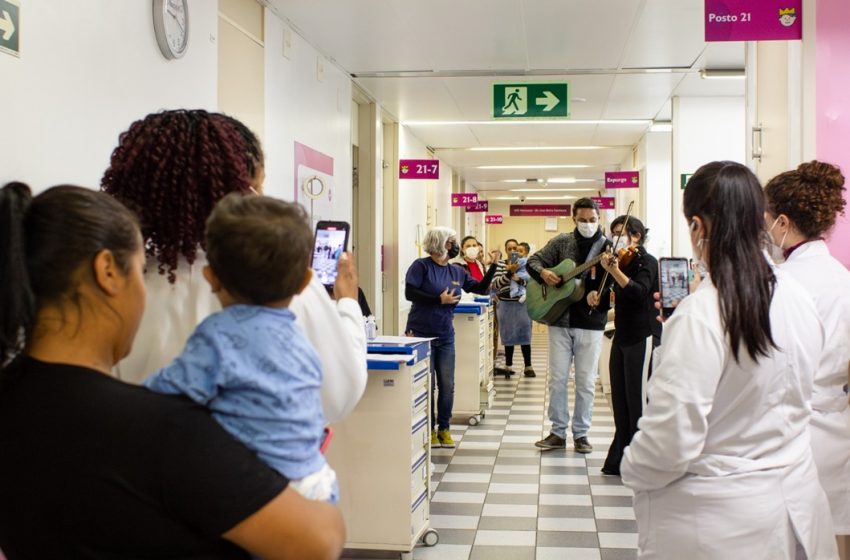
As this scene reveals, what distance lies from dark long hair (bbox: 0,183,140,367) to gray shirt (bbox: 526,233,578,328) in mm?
4880

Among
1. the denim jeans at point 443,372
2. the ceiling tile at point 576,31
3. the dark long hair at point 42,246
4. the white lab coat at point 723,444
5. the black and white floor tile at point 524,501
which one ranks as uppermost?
the ceiling tile at point 576,31

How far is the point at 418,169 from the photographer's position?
10.5 metres

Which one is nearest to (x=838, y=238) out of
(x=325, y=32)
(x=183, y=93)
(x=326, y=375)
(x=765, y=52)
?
(x=765, y=52)

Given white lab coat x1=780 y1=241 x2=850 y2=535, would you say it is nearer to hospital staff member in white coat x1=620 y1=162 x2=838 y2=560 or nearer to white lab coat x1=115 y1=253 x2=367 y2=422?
hospital staff member in white coat x1=620 y1=162 x2=838 y2=560

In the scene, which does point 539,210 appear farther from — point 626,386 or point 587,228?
point 626,386

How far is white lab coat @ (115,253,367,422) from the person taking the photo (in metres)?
1.46

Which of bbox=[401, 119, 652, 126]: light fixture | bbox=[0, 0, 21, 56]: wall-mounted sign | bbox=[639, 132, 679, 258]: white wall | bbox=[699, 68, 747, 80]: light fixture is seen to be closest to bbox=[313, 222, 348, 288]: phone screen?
bbox=[0, 0, 21, 56]: wall-mounted sign

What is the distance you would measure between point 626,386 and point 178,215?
4.00m

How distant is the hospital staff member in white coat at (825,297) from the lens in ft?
8.02

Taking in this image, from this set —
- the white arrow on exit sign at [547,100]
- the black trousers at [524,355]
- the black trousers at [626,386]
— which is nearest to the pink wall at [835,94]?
the black trousers at [626,386]

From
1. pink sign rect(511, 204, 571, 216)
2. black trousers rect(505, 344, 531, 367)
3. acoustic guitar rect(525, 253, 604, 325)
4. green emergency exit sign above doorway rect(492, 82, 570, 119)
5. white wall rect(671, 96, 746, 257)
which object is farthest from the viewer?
pink sign rect(511, 204, 571, 216)

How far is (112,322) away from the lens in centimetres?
112

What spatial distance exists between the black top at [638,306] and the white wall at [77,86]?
109 inches

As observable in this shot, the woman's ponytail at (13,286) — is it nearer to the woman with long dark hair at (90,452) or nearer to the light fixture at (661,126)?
the woman with long dark hair at (90,452)
